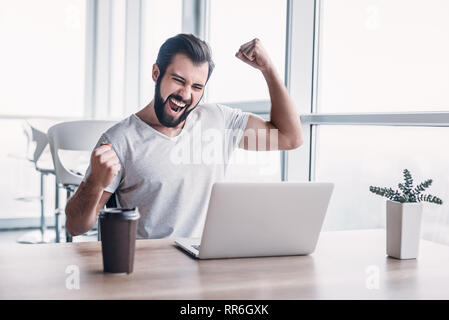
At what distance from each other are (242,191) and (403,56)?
1.19m

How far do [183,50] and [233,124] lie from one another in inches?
14.5

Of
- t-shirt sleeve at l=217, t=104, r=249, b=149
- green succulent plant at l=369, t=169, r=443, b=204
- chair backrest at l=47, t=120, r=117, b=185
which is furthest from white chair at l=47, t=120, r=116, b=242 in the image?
green succulent plant at l=369, t=169, r=443, b=204

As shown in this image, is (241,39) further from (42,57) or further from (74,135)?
(42,57)

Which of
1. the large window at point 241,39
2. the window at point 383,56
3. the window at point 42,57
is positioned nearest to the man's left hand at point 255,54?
the window at point 383,56

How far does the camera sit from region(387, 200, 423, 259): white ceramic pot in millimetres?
1380

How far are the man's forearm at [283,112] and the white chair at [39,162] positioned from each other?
7.57 ft

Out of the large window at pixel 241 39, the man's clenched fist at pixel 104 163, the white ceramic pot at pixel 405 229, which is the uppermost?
the large window at pixel 241 39

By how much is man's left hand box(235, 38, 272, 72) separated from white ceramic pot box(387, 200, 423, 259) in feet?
2.45

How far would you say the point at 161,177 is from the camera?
180 cm

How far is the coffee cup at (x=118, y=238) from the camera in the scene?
1.12m

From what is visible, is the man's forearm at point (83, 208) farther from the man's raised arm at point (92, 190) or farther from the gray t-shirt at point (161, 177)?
the gray t-shirt at point (161, 177)

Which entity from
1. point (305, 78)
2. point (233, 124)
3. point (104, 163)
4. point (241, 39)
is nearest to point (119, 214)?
point (104, 163)

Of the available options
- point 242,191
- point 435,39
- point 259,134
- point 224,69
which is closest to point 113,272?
point 242,191
